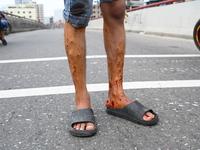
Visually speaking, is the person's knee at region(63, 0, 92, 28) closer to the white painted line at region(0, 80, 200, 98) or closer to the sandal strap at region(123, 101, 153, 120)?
the sandal strap at region(123, 101, 153, 120)

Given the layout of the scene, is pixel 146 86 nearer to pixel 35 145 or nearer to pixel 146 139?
pixel 146 139

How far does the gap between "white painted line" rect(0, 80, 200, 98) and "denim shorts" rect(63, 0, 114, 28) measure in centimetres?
104

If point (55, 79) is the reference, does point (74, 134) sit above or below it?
above

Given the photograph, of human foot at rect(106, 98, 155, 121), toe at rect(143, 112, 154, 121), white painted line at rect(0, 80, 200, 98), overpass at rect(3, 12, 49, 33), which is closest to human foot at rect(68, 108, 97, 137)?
human foot at rect(106, 98, 155, 121)

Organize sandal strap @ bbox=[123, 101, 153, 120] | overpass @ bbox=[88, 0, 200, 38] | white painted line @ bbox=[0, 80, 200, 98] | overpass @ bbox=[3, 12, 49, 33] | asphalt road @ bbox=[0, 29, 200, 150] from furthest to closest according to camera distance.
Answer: overpass @ bbox=[3, 12, 49, 33]
overpass @ bbox=[88, 0, 200, 38]
white painted line @ bbox=[0, 80, 200, 98]
sandal strap @ bbox=[123, 101, 153, 120]
asphalt road @ bbox=[0, 29, 200, 150]

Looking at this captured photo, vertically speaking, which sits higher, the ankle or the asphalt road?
the ankle

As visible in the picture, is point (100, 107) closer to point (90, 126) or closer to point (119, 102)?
point (119, 102)

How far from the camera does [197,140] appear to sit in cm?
136

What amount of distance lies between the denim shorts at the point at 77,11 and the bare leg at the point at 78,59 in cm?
4

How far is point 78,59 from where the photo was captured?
63.0 inches

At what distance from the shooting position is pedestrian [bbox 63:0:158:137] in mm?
1500

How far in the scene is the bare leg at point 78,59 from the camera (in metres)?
1.55

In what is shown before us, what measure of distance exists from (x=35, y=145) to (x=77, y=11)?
928mm

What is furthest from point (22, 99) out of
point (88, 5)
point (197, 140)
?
point (197, 140)
